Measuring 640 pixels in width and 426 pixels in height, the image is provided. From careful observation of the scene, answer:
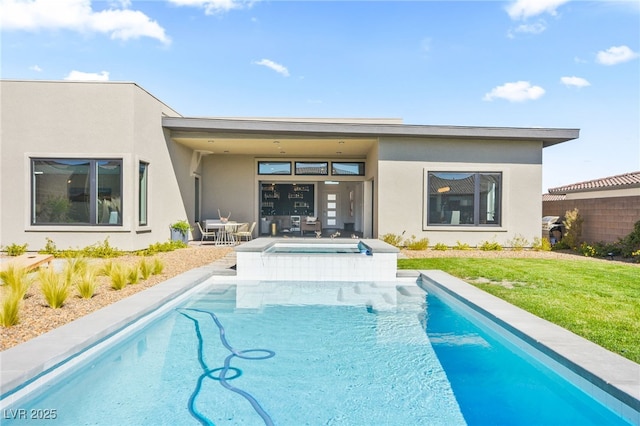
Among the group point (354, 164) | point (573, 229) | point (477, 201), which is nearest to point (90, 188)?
point (354, 164)

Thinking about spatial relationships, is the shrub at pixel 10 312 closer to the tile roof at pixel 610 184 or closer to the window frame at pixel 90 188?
the window frame at pixel 90 188

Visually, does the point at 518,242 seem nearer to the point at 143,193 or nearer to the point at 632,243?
the point at 632,243

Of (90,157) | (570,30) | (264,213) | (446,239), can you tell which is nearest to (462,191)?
(446,239)

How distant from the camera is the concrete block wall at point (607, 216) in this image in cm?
1120

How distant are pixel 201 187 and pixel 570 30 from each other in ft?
42.5

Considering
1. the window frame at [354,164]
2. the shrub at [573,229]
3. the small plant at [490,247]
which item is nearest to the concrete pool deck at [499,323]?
the small plant at [490,247]

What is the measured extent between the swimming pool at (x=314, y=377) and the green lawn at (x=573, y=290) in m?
0.87

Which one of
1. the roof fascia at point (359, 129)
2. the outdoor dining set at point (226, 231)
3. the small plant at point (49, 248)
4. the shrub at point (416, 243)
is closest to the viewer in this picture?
the small plant at point (49, 248)

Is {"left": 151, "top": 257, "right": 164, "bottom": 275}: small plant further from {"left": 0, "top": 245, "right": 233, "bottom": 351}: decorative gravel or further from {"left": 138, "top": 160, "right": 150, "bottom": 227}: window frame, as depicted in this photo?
{"left": 138, "top": 160, "right": 150, "bottom": 227}: window frame

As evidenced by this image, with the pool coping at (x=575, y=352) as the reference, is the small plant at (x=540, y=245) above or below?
above

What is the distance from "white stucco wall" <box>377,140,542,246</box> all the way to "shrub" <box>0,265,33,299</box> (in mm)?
8775

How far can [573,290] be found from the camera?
6.61m

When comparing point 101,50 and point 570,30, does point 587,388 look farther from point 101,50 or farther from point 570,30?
point 101,50

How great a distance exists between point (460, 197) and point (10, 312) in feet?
36.7
